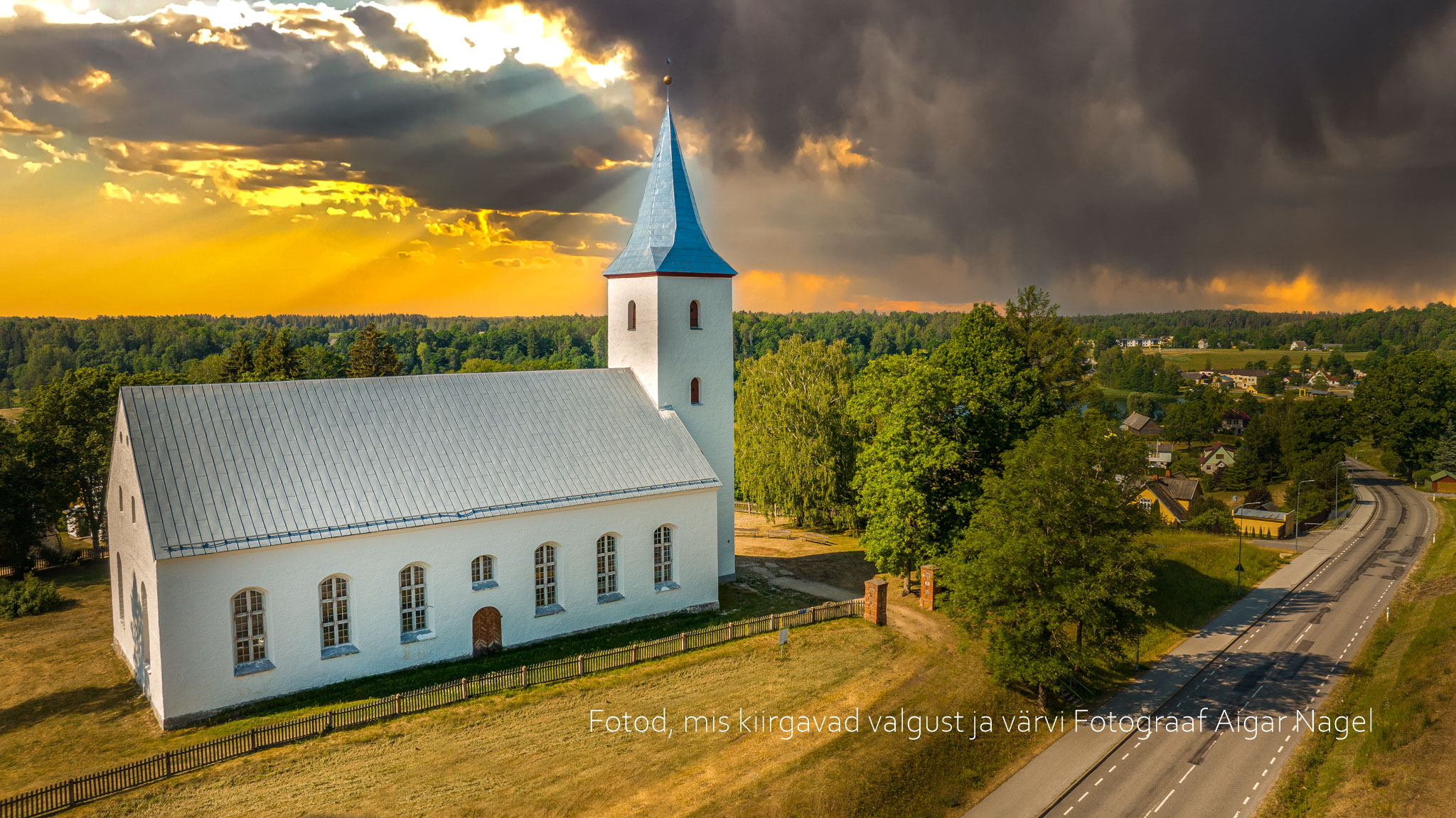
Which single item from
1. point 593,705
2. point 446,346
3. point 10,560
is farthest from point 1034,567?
point 446,346

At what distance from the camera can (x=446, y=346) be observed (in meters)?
138

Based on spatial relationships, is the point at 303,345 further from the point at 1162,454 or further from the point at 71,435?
the point at 1162,454

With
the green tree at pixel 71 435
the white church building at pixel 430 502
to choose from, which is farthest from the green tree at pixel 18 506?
the white church building at pixel 430 502

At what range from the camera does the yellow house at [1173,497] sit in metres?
75.1

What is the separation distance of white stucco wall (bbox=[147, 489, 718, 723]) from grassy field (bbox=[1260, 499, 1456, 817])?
67.2 ft

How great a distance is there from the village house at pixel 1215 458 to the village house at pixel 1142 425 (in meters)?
14.9

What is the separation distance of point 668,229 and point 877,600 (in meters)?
17.6

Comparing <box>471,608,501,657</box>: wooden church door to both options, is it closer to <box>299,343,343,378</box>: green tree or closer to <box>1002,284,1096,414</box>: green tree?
<box>1002,284,1096,414</box>: green tree

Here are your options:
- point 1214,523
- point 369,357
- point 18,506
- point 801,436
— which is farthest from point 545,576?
point 1214,523

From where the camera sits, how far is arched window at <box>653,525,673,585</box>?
33719mm

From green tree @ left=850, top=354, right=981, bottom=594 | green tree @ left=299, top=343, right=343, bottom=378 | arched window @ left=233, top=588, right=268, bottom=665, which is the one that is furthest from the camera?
green tree @ left=299, top=343, right=343, bottom=378

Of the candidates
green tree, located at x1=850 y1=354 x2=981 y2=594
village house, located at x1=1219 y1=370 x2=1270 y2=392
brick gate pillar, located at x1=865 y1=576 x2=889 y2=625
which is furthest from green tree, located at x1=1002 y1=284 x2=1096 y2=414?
village house, located at x1=1219 y1=370 x2=1270 y2=392

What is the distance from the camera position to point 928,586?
36219 millimetres

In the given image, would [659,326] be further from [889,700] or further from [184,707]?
[184,707]
